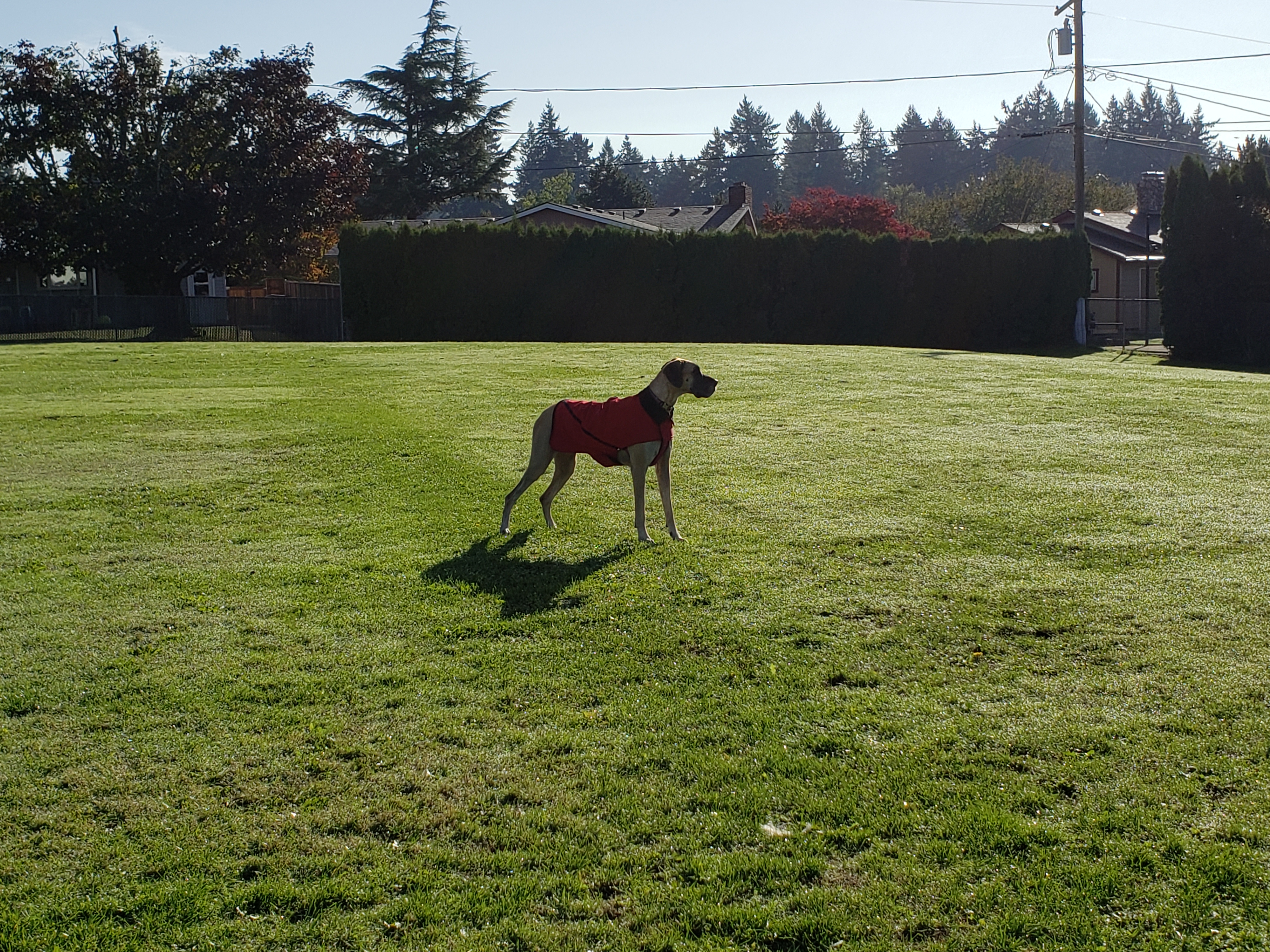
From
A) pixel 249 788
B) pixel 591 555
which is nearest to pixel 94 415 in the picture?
pixel 591 555

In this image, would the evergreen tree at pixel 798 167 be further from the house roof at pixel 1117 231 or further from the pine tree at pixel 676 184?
the house roof at pixel 1117 231

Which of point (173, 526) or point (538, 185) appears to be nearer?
point (173, 526)

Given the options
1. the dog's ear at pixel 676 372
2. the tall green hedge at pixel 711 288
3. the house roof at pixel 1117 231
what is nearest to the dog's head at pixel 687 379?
the dog's ear at pixel 676 372

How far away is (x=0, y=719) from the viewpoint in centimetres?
493

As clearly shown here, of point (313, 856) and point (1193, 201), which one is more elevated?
point (1193, 201)

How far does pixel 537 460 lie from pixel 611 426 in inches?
24.3

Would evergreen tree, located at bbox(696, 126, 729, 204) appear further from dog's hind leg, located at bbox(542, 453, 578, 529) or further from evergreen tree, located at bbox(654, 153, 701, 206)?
dog's hind leg, located at bbox(542, 453, 578, 529)

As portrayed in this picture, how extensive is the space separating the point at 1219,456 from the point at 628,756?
8.67 m

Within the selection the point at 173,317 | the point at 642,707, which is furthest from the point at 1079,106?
the point at 642,707

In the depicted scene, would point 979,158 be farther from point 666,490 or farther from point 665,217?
point 666,490

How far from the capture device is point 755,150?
486ft

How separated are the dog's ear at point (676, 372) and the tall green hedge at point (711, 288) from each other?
83.1ft

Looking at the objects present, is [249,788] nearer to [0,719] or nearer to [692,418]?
[0,719]

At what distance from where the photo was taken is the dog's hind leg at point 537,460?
7.93 m
